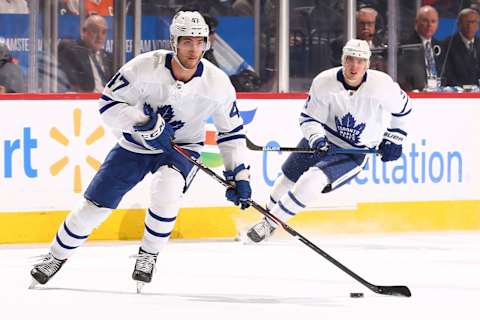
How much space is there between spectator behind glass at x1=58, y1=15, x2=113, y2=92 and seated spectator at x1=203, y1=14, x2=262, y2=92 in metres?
0.60

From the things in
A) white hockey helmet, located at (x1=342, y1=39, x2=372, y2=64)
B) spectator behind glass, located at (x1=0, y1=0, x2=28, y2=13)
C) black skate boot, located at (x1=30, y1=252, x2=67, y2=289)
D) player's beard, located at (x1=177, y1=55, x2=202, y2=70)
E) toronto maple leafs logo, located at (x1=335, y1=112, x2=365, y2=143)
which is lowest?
black skate boot, located at (x1=30, y1=252, x2=67, y2=289)

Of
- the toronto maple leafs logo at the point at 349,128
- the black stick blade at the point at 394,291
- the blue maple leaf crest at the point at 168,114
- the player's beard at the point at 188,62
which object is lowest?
the black stick blade at the point at 394,291

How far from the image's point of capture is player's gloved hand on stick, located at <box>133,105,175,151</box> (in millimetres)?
5070

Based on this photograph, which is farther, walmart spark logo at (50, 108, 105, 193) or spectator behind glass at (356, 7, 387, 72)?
spectator behind glass at (356, 7, 387, 72)

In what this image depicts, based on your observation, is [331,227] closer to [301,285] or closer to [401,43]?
[401,43]

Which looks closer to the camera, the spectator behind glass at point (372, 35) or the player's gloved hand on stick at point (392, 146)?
the player's gloved hand on stick at point (392, 146)

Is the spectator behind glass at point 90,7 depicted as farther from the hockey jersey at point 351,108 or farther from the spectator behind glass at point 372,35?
the spectator behind glass at point 372,35

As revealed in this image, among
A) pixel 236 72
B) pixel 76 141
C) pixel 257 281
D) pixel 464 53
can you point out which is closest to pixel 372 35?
pixel 464 53

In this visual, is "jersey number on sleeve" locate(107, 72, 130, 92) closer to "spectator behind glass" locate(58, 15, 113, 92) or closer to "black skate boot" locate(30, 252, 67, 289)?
"black skate boot" locate(30, 252, 67, 289)

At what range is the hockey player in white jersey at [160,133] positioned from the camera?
16.9 ft

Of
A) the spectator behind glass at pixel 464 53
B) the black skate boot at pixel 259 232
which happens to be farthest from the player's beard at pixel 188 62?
the spectator behind glass at pixel 464 53

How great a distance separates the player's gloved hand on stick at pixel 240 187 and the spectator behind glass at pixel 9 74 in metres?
2.22

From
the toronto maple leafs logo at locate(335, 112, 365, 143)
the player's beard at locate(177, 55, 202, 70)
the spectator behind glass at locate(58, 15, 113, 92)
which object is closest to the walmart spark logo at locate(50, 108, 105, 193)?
the spectator behind glass at locate(58, 15, 113, 92)

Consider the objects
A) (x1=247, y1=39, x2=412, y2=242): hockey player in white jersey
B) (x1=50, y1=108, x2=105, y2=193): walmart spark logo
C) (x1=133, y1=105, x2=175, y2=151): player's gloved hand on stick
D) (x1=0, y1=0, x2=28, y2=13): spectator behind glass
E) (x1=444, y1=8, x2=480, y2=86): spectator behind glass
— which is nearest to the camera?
(x1=133, y1=105, x2=175, y2=151): player's gloved hand on stick
